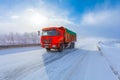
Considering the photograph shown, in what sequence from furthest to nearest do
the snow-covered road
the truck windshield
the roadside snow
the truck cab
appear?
the truck windshield, the truck cab, the roadside snow, the snow-covered road

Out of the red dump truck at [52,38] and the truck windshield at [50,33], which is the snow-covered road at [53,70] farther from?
the truck windshield at [50,33]

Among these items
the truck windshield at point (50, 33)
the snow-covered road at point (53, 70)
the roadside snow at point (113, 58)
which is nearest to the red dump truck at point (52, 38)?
the truck windshield at point (50, 33)

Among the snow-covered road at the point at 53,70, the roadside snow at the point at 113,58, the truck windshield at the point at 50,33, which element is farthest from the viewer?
the truck windshield at the point at 50,33

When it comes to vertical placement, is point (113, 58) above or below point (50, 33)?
below

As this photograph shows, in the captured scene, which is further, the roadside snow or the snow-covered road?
the roadside snow

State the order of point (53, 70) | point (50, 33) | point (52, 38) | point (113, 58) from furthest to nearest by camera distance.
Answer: point (50, 33), point (52, 38), point (113, 58), point (53, 70)

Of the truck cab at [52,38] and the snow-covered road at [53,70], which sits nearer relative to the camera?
the snow-covered road at [53,70]

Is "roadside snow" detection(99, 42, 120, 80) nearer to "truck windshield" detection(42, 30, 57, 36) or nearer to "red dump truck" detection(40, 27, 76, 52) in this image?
"red dump truck" detection(40, 27, 76, 52)

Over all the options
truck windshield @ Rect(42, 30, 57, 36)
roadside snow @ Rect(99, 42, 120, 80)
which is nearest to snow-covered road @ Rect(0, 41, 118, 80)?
roadside snow @ Rect(99, 42, 120, 80)

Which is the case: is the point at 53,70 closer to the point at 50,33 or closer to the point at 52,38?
the point at 52,38

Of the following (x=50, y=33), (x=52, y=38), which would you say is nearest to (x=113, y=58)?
(x=52, y=38)

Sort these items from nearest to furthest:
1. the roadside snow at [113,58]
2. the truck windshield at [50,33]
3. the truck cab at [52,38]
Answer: the roadside snow at [113,58] → the truck cab at [52,38] → the truck windshield at [50,33]

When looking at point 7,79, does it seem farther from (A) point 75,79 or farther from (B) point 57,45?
(B) point 57,45

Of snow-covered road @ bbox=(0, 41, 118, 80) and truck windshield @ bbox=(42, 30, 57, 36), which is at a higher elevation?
truck windshield @ bbox=(42, 30, 57, 36)
